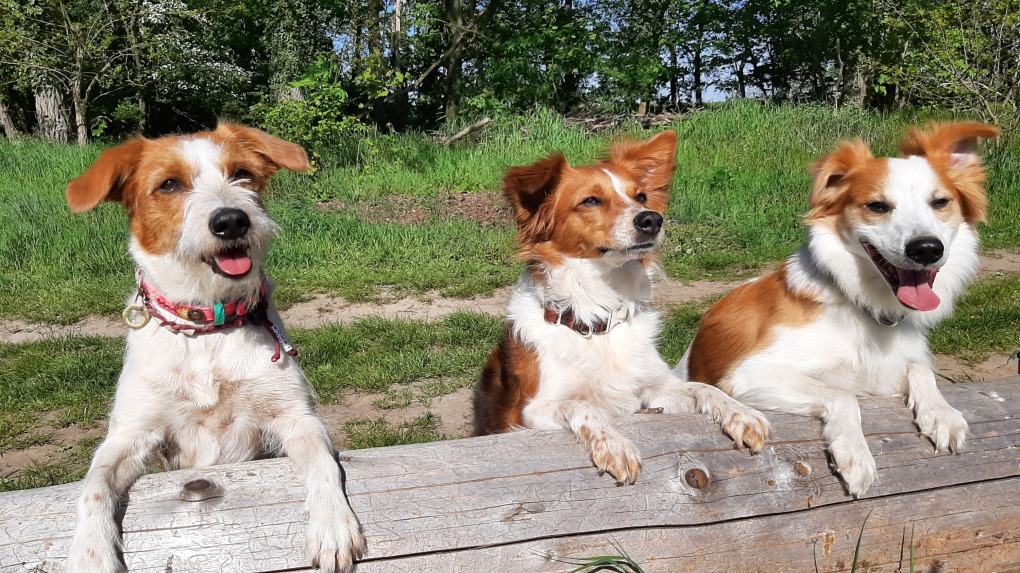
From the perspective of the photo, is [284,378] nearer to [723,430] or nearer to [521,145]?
[723,430]

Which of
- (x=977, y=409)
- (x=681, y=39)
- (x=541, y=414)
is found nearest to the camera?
(x=977, y=409)

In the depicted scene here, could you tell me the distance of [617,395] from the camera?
10.6ft

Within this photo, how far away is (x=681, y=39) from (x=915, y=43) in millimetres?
8125

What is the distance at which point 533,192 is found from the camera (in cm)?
364

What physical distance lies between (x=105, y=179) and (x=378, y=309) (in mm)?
4176

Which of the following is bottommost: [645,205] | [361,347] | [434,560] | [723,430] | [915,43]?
[361,347]

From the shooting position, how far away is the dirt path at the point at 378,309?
21.0ft

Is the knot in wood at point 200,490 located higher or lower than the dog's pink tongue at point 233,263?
lower

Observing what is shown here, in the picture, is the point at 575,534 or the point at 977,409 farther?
the point at 977,409

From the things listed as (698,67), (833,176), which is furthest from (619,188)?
(698,67)

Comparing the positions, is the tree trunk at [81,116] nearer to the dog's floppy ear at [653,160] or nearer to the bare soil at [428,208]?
the bare soil at [428,208]

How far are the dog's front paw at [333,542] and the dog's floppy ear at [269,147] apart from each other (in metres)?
1.63

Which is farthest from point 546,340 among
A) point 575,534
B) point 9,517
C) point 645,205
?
point 9,517

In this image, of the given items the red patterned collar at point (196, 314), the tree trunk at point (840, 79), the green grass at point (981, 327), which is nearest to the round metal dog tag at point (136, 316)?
the red patterned collar at point (196, 314)
